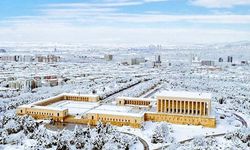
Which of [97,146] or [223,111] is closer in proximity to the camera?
[97,146]

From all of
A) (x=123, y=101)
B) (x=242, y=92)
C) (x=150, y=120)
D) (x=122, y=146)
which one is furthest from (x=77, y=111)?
(x=242, y=92)

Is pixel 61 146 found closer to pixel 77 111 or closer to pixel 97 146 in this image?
pixel 97 146

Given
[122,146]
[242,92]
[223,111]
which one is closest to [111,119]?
[122,146]

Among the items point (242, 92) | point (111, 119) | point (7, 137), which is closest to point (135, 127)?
point (111, 119)

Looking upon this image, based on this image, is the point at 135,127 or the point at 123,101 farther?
the point at 123,101

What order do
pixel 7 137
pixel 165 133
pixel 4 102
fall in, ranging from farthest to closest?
pixel 4 102 → pixel 165 133 → pixel 7 137

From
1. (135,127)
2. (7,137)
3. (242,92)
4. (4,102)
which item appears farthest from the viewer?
(242,92)

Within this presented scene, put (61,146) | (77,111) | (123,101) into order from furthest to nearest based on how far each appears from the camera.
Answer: (123,101), (77,111), (61,146)

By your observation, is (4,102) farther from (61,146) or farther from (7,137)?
(61,146)

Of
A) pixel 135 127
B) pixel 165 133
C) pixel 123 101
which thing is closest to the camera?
pixel 165 133
